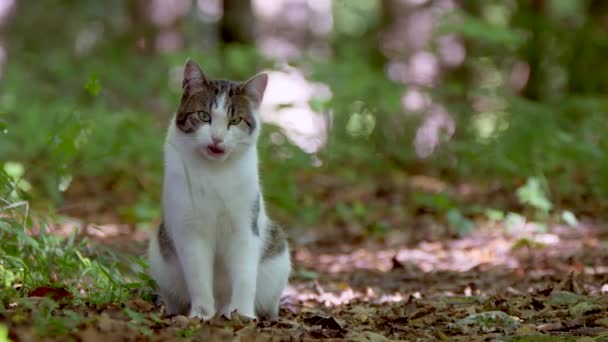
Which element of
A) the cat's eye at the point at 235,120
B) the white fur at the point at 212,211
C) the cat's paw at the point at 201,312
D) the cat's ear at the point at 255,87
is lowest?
the cat's paw at the point at 201,312

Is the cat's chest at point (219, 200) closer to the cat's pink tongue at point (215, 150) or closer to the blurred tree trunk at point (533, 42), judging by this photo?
the cat's pink tongue at point (215, 150)

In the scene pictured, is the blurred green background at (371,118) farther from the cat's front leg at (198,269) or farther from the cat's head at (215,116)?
the cat's front leg at (198,269)

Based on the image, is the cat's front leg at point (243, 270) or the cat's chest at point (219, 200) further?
the cat's front leg at point (243, 270)

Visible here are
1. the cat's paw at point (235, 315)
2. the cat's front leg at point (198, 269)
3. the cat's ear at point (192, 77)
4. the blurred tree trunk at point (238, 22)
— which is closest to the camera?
the cat's paw at point (235, 315)

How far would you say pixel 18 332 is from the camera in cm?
236

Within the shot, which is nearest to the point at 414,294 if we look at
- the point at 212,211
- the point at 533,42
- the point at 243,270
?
the point at 243,270

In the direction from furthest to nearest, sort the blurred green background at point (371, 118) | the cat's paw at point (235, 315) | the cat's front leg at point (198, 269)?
the blurred green background at point (371, 118) < the cat's front leg at point (198, 269) < the cat's paw at point (235, 315)

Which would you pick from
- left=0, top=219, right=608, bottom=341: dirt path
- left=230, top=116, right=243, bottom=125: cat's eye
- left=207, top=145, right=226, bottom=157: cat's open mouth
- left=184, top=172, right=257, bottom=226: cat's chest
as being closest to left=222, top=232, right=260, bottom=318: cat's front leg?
left=184, top=172, right=257, bottom=226: cat's chest

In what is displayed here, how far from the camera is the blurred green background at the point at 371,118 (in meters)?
6.80

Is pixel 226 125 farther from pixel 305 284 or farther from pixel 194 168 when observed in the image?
pixel 305 284

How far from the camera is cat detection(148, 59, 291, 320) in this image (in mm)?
3338

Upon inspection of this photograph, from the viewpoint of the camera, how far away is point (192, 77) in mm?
3521

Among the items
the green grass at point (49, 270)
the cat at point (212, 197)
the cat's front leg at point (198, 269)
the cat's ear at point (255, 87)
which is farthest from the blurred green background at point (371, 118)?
the cat's front leg at point (198, 269)

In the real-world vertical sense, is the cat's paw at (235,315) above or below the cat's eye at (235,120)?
below
